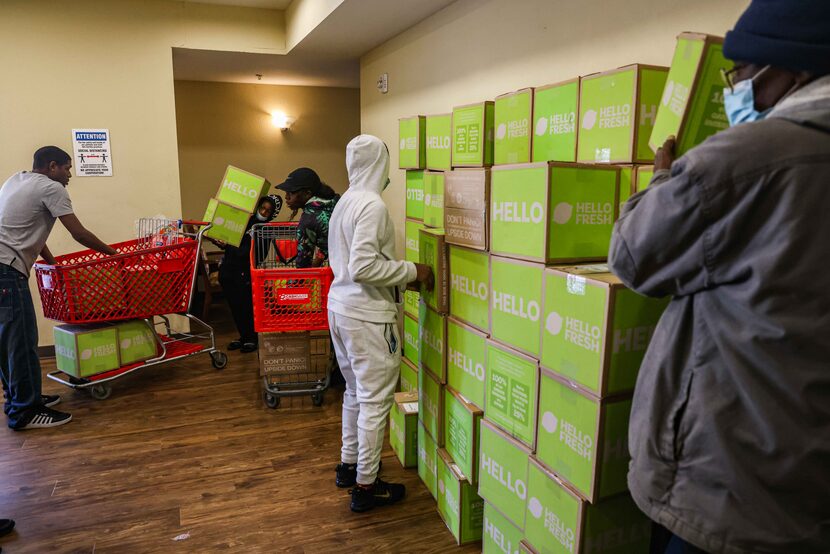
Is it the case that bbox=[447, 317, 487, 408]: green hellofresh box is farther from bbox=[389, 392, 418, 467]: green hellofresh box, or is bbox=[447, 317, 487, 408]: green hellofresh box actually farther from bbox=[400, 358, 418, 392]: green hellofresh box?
bbox=[400, 358, 418, 392]: green hellofresh box

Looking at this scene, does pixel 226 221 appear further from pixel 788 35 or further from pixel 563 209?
pixel 788 35

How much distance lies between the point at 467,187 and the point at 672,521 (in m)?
1.32

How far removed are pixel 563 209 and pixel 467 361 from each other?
0.79 m

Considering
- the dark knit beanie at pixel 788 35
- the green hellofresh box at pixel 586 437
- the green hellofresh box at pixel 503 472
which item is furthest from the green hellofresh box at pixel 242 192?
the dark knit beanie at pixel 788 35

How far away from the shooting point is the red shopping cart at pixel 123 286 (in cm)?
348

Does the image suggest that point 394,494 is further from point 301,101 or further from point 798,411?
point 301,101

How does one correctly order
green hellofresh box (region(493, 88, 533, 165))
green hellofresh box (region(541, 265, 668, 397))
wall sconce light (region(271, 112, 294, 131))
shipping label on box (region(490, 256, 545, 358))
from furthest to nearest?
1. wall sconce light (region(271, 112, 294, 131))
2. green hellofresh box (region(493, 88, 533, 165))
3. shipping label on box (region(490, 256, 545, 358))
4. green hellofresh box (region(541, 265, 668, 397))

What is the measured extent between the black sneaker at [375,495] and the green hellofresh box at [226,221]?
256 centimetres

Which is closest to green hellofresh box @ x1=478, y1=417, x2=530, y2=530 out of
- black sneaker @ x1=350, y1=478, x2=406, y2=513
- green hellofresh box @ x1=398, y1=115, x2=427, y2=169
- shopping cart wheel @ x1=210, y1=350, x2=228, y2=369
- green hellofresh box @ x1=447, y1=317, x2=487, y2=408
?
green hellofresh box @ x1=447, y1=317, x2=487, y2=408

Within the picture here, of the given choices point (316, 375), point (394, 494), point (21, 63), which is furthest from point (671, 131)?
point (21, 63)

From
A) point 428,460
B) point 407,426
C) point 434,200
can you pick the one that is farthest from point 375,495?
point 434,200

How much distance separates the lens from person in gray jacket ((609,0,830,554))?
94 centimetres

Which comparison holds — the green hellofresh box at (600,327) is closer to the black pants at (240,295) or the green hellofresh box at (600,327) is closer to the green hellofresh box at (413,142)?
the green hellofresh box at (413,142)

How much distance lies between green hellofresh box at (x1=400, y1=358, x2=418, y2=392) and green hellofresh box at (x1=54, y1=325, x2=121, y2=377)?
1.99 m
